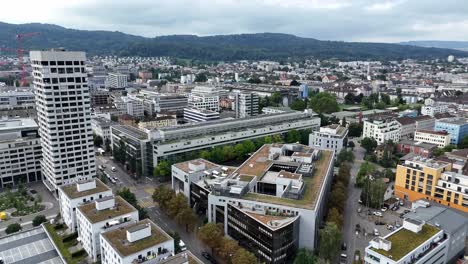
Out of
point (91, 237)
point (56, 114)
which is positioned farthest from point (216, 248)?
point (56, 114)

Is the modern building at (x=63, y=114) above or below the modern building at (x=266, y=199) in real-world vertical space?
above

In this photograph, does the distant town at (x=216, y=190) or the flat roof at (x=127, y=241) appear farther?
the distant town at (x=216, y=190)

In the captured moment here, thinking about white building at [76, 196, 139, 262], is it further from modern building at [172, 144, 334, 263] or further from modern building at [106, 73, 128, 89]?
modern building at [106, 73, 128, 89]

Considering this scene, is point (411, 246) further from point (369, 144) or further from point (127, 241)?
point (369, 144)

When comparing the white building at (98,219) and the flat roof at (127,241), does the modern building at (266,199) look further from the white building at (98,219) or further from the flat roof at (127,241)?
the white building at (98,219)

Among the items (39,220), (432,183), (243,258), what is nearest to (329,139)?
(432,183)

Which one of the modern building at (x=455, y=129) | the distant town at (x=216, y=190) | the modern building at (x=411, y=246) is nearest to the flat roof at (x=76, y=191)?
the distant town at (x=216, y=190)

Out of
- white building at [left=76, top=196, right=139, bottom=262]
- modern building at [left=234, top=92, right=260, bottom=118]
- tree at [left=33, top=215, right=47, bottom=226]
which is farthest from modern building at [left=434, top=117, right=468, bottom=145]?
tree at [left=33, top=215, right=47, bottom=226]
